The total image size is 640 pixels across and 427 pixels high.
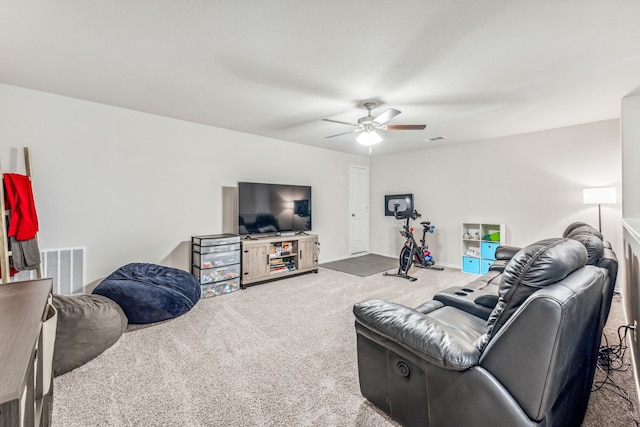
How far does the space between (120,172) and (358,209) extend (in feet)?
15.3

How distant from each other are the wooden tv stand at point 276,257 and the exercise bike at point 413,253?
4.62 feet

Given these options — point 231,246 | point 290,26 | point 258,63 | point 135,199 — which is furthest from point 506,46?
point 135,199

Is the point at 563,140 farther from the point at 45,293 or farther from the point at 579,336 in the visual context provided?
the point at 45,293

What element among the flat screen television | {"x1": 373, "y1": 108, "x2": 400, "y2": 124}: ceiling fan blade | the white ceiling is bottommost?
the flat screen television

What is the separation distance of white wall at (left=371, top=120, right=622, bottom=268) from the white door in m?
0.46

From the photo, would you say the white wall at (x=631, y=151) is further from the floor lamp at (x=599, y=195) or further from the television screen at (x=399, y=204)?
the television screen at (x=399, y=204)

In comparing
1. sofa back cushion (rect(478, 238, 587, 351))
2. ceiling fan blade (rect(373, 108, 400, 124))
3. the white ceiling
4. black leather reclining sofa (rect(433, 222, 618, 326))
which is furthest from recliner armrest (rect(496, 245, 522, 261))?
sofa back cushion (rect(478, 238, 587, 351))

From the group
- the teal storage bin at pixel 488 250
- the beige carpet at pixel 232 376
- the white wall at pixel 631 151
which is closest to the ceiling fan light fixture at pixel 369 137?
the beige carpet at pixel 232 376

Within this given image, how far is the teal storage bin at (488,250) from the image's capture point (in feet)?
16.0

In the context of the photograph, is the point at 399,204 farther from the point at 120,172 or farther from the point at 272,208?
the point at 120,172

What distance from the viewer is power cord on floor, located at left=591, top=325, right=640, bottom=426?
71.7 inches

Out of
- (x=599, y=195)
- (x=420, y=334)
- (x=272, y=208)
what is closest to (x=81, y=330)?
(x=420, y=334)

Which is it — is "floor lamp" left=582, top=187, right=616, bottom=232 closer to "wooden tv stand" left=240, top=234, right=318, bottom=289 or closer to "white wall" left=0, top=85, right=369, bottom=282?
"wooden tv stand" left=240, top=234, right=318, bottom=289

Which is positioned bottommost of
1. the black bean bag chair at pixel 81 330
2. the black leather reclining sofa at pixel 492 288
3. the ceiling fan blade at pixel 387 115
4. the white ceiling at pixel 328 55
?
the black bean bag chair at pixel 81 330
